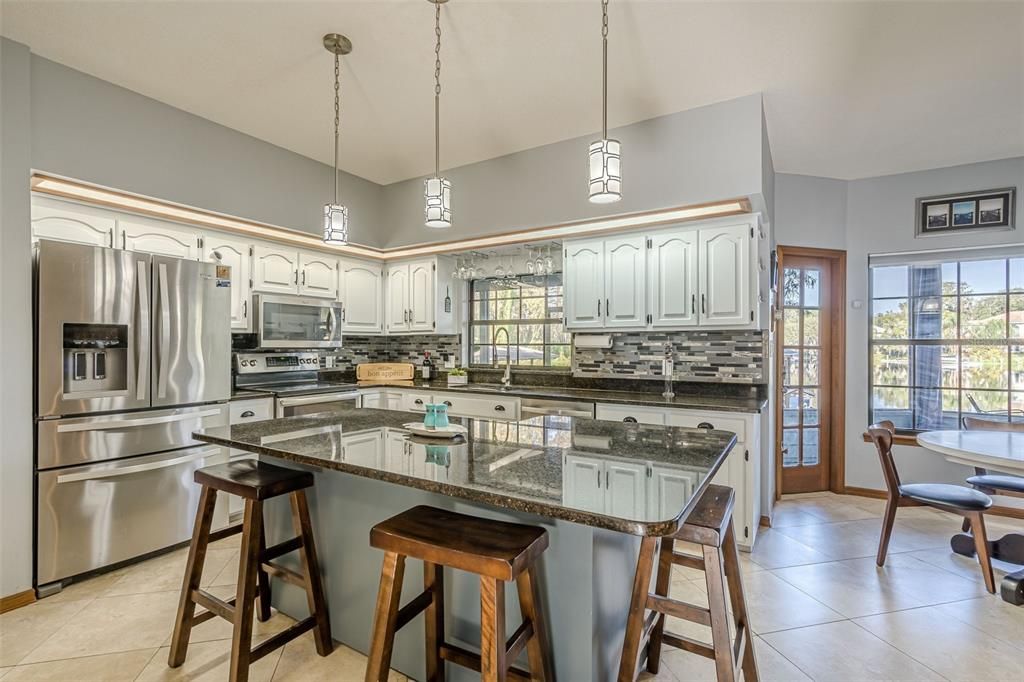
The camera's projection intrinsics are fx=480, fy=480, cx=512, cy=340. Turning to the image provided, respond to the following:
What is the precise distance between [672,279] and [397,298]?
108 inches

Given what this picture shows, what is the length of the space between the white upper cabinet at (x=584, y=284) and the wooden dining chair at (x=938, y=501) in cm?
196

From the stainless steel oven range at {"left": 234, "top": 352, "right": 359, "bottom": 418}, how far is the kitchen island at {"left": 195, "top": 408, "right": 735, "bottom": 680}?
1.56 meters

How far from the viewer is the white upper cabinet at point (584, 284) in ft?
12.3

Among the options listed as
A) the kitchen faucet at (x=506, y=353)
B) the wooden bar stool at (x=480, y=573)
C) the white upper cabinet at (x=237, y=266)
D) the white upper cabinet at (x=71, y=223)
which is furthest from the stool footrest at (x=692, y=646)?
the white upper cabinet at (x=71, y=223)

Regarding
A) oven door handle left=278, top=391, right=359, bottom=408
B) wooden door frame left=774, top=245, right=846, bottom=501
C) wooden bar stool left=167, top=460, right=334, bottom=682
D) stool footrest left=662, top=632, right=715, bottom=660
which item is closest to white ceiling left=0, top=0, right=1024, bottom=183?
wooden door frame left=774, top=245, right=846, bottom=501

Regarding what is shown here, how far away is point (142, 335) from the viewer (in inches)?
112

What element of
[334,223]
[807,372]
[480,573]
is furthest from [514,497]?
[807,372]

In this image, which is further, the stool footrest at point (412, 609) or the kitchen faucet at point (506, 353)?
the kitchen faucet at point (506, 353)

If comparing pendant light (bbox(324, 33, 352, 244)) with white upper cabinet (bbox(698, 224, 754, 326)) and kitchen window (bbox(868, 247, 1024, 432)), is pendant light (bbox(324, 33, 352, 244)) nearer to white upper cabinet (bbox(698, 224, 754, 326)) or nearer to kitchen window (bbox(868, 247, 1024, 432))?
white upper cabinet (bbox(698, 224, 754, 326))

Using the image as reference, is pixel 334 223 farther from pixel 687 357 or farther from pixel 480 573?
pixel 687 357

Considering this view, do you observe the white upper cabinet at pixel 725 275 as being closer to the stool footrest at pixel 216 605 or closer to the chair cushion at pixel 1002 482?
the chair cushion at pixel 1002 482

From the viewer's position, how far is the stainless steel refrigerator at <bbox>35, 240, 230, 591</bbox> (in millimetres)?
2529

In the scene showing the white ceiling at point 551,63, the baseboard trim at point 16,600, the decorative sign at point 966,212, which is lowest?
the baseboard trim at point 16,600

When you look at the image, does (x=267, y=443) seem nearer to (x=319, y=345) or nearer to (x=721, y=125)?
(x=319, y=345)
